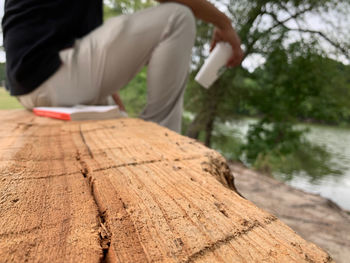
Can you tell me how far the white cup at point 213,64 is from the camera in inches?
43.8

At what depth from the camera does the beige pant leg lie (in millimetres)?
1135

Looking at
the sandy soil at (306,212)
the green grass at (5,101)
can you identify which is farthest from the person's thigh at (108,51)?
the sandy soil at (306,212)

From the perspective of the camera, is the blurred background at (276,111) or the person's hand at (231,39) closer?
the person's hand at (231,39)

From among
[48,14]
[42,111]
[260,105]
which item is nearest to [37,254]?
[42,111]

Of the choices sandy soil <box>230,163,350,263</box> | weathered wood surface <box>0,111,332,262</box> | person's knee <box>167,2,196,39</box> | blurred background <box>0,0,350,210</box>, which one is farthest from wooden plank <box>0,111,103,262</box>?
blurred background <box>0,0,350,210</box>

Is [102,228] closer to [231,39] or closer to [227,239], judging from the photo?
[227,239]

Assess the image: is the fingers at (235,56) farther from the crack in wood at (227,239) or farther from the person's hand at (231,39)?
the crack in wood at (227,239)

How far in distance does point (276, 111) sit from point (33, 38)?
8.39ft

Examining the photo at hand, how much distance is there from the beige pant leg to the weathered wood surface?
0.71 m

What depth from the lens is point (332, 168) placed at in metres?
3.00

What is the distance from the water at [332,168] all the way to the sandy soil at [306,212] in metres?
0.95

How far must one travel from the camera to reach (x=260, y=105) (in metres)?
2.93

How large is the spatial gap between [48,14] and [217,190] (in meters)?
1.20

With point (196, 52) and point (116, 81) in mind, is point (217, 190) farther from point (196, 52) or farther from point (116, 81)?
point (196, 52)
